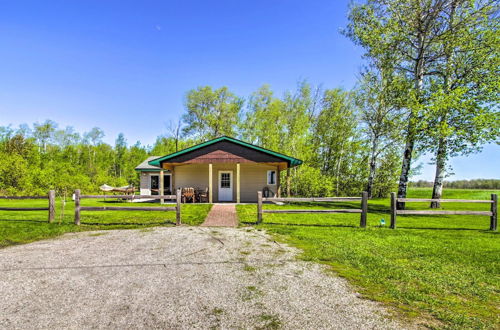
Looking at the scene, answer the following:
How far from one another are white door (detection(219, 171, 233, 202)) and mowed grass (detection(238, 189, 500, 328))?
33.6 ft

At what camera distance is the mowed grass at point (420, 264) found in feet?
11.2

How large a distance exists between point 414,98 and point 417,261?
11573mm

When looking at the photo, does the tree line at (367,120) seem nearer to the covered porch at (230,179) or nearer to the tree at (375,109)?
the tree at (375,109)

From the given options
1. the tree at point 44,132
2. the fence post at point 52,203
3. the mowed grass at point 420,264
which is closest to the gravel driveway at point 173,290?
the mowed grass at point 420,264

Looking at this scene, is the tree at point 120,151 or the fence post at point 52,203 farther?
the tree at point 120,151

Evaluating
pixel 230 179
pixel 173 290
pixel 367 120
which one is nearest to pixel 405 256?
pixel 173 290

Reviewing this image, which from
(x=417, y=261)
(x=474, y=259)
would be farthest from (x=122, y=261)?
(x=474, y=259)

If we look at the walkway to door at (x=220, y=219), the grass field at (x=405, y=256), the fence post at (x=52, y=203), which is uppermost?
the fence post at (x=52, y=203)

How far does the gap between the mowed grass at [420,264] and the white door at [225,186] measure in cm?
1023

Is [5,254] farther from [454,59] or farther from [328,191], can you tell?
[328,191]

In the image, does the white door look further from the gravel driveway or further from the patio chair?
the gravel driveway

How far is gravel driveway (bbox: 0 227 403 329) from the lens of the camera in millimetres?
3031

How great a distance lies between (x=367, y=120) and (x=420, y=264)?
19.6 metres

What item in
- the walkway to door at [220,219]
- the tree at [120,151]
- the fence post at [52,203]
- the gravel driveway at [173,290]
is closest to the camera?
the gravel driveway at [173,290]
